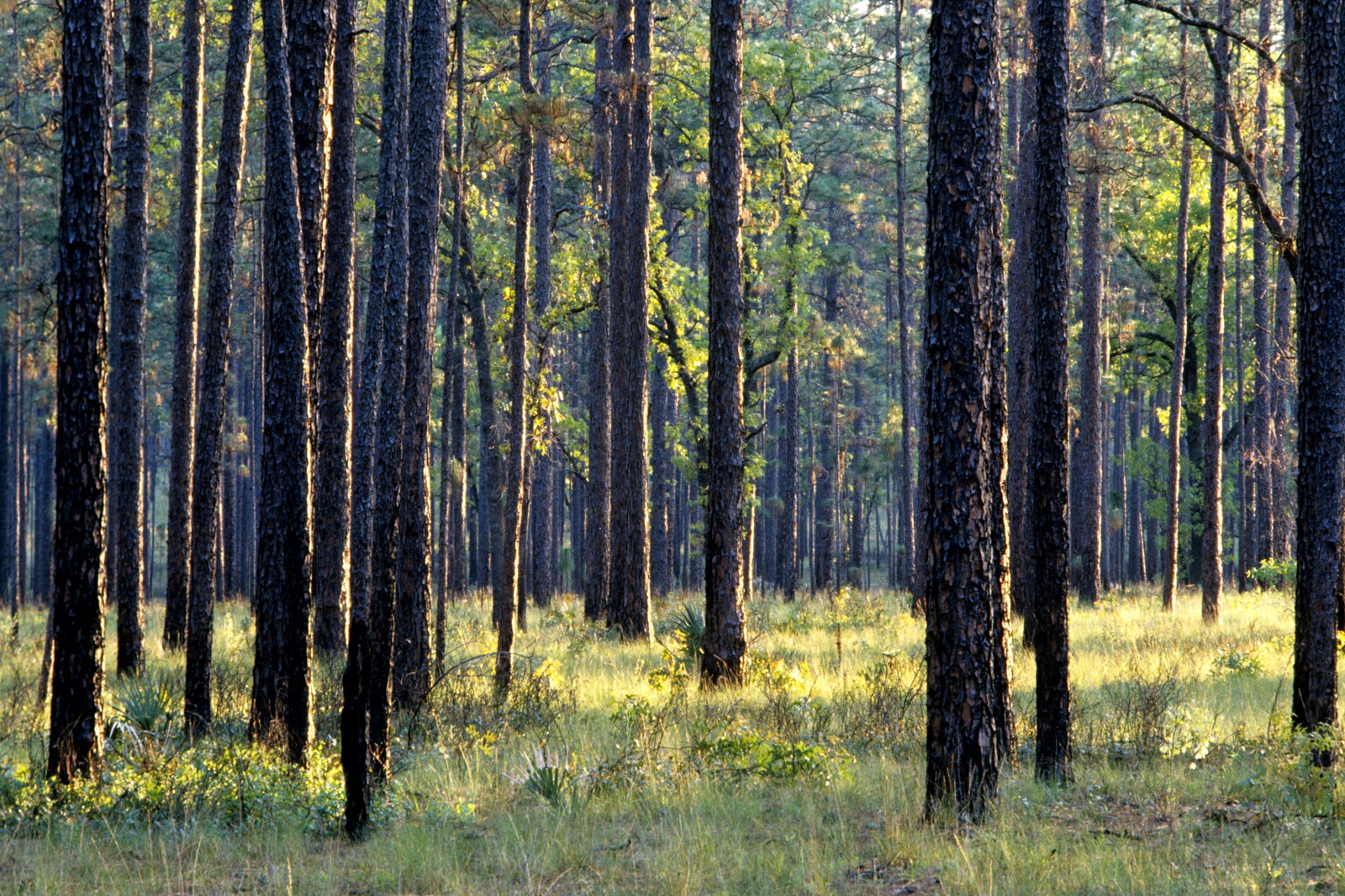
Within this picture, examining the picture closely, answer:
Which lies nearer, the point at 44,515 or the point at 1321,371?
the point at 1321,371

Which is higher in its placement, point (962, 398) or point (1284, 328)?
point (1284, 328)

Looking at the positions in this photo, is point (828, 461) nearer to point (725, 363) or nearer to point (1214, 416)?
point (1214, 416)

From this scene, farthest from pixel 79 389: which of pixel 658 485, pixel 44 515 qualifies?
pixel 44 515

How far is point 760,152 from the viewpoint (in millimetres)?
23344

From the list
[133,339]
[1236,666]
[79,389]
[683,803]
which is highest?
[133,339]

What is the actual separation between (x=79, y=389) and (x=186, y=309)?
6.63 m

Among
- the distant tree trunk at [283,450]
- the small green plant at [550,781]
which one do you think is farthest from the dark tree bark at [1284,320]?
the distant tree trunk at [283,450]

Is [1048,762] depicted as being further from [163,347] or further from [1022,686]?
[163,347]

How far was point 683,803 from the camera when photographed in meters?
6.90

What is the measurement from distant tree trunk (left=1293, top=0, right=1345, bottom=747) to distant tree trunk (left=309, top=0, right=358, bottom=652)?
312 inches

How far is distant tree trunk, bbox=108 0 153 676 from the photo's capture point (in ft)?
40.6

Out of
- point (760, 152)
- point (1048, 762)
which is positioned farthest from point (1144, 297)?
point (1048, 762)

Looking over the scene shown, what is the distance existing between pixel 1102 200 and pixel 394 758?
84.6 ft

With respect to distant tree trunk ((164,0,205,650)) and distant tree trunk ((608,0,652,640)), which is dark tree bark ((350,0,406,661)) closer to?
distant tree trunk ((164,0,205,650))
